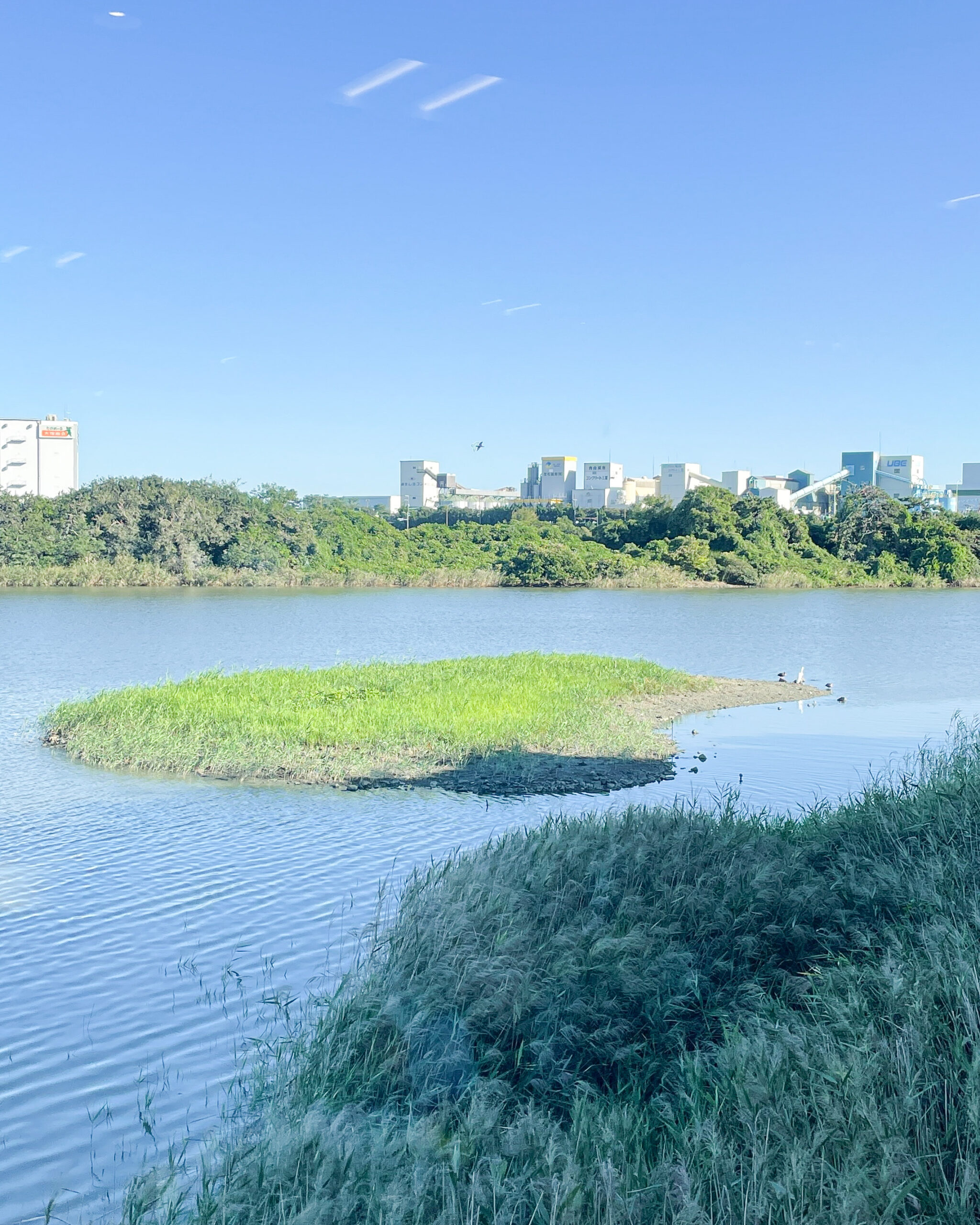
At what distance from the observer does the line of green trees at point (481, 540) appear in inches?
2724

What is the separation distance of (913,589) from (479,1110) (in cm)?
7646

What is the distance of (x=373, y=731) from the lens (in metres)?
15.1

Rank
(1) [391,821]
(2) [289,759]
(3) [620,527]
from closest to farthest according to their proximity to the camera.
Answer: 1. (1) [391,821]
2. (2) [289,759]
3. (3) [620,527]

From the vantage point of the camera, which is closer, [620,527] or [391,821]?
[391,821]

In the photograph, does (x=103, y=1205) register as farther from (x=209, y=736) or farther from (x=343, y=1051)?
(x=209, y=736)

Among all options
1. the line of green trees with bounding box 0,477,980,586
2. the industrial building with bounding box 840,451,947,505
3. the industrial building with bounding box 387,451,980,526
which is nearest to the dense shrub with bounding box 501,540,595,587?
the line of green trees with bounding box 0,477,980,586

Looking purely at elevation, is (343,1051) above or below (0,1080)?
above

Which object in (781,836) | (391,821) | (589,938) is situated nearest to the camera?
(589,938)

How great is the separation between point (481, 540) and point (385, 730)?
240ft

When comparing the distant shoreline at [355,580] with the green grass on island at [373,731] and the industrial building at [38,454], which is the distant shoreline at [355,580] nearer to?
the green grass on island at [373,731]

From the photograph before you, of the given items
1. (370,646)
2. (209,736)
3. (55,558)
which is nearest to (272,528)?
(55,558)

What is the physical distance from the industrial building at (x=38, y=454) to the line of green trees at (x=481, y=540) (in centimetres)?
5445

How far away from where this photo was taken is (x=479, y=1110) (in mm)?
4539

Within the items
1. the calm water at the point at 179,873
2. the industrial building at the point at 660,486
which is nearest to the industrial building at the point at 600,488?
the industrial building at the point at 660,486
